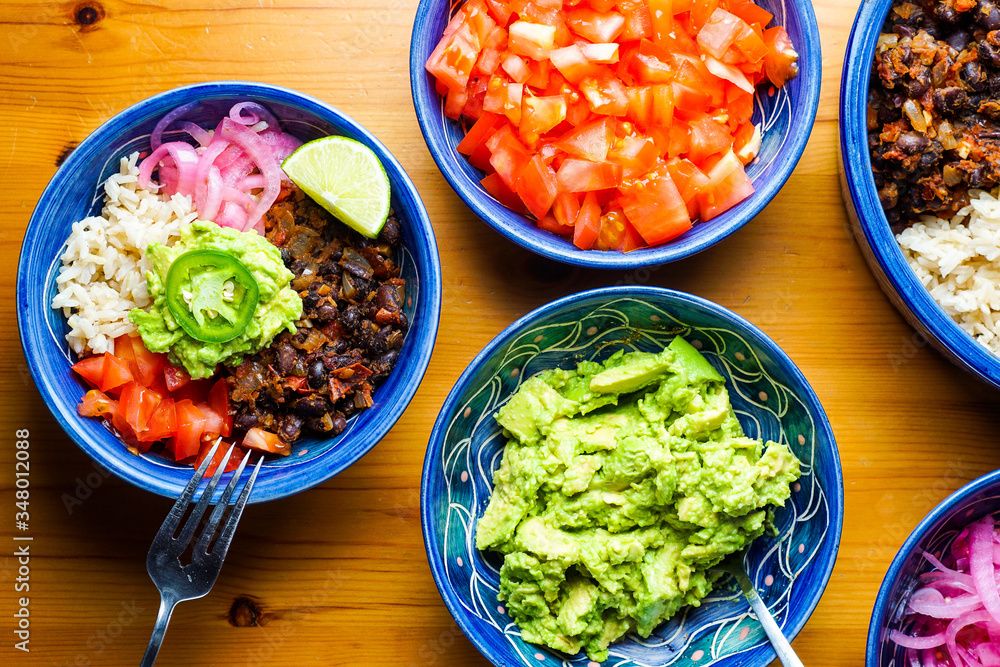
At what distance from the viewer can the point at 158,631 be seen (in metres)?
1.81

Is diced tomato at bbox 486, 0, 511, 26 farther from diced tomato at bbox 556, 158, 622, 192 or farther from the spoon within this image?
the spoon

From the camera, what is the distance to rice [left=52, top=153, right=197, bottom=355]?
188 centimetres

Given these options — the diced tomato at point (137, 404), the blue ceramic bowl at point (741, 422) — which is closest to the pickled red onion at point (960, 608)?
the blue ceramic bowl at point (741, 422)

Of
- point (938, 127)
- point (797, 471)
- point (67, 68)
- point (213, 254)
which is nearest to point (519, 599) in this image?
point (797, 471)

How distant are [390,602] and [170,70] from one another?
1727 millimetres

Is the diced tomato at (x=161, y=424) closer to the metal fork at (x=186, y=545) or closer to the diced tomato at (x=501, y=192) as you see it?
the metal fork at (x=186, y=545)

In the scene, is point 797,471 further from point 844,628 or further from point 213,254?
point 213,254

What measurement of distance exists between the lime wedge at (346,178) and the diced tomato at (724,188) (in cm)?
85

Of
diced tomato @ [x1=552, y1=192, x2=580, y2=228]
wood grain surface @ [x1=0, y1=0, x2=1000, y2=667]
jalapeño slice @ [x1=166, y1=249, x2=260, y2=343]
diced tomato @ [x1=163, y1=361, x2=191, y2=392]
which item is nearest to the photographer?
jalapeño slice @ [x1=166, y1=249, x2=260, y2=343]

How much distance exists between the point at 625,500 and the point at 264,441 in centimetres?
94

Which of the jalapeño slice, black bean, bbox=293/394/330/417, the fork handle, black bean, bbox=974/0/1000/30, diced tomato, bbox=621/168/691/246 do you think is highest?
black bean, bbox=974/0/1000/30

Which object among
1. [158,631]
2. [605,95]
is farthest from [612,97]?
[158,631]

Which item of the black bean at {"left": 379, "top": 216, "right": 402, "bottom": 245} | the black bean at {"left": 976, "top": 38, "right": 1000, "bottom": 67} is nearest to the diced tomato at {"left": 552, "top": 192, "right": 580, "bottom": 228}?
the black bean at {"left": 379, "top": 216, "right": 402, "bottom": 245}

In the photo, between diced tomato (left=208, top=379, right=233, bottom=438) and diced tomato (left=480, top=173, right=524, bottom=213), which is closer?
diced tomato (left=208, top=379, right=233, bottom=438)
